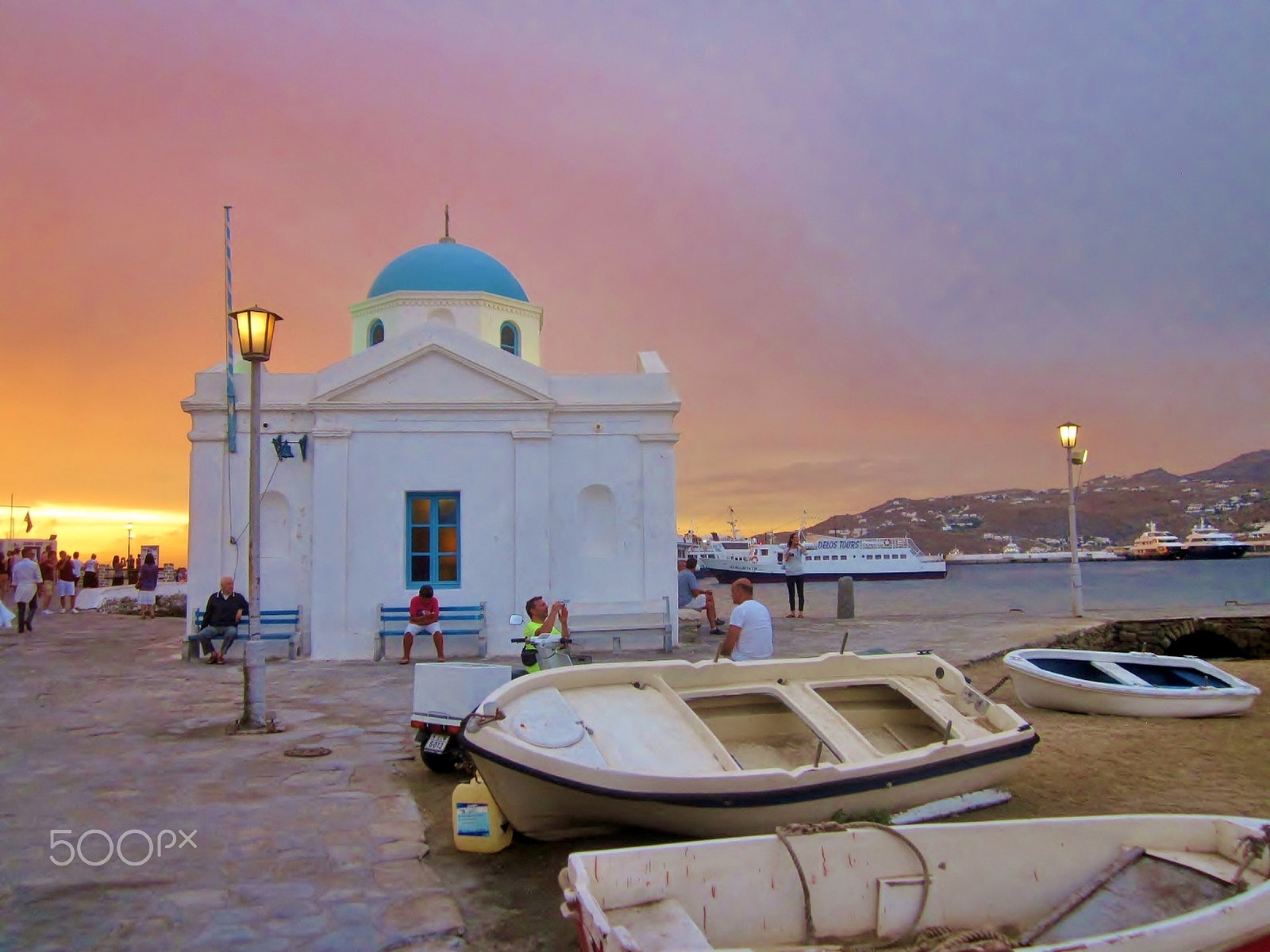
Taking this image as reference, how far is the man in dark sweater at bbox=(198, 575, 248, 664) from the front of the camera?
14.2 m

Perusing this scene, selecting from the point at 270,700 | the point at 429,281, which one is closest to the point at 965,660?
the point at 270,700

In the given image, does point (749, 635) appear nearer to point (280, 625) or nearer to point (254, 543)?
point (254, 543)

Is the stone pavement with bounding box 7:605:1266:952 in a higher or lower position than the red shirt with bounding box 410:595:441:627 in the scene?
lower

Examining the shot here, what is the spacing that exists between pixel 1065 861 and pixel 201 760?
6647mm

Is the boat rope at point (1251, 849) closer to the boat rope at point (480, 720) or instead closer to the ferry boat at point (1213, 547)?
the boat rope at point (480, 720)

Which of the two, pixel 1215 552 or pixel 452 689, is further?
pixel 1215 552

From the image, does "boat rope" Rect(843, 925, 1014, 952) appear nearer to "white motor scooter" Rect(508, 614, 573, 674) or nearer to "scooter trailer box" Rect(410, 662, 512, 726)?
"scooter trailer box" Rect(410, 662, 512, 726)

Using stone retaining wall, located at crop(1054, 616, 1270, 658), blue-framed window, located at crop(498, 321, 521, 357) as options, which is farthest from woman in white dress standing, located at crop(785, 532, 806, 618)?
blue-framed window, located at crop(498, 321, 521, 357)

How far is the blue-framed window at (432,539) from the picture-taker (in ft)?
50.9

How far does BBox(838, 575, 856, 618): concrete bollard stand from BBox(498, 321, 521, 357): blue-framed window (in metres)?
8.88

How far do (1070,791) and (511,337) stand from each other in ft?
48.4

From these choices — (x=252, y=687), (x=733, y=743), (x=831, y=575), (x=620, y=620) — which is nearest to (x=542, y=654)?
(x=733, y=743)

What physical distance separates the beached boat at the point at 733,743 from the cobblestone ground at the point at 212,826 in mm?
908

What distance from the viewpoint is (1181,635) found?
20391 millimetres
